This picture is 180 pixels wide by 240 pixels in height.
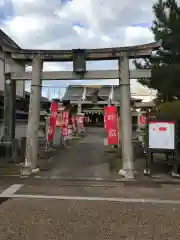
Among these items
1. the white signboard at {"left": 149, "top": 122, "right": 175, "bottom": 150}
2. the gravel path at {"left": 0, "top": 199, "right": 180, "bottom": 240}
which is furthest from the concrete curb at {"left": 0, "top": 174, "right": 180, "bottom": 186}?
the gravel path at {"left": 0, "top": 199, "right": 180, "bottom": 240}

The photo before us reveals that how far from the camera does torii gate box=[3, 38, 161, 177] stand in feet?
38.9

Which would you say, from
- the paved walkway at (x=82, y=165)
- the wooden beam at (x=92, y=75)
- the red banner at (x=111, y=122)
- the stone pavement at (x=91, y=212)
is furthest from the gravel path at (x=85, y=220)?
the red banner at (x=111, y=122)

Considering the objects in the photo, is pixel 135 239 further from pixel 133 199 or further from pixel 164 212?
pixel 133 199

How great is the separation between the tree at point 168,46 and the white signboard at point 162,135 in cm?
489

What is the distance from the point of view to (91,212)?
22.3 ft

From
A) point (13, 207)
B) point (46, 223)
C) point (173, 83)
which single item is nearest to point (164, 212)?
point (46, 223)

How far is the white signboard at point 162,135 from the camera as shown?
11.5 m

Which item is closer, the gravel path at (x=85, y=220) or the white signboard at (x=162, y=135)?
the gravel path at (x=85, y=220)

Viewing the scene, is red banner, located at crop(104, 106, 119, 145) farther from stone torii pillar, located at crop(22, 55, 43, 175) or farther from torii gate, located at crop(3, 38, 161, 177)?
stone torii pillar, located at crop(22, 55, 43, 175)

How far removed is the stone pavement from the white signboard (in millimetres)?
1904

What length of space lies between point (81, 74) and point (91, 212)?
21.3 feet

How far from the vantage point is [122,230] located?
567 centimetres

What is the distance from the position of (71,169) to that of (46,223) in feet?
22.2

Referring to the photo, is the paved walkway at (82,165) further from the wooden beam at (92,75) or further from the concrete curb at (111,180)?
the wooden beam at (92,75)
